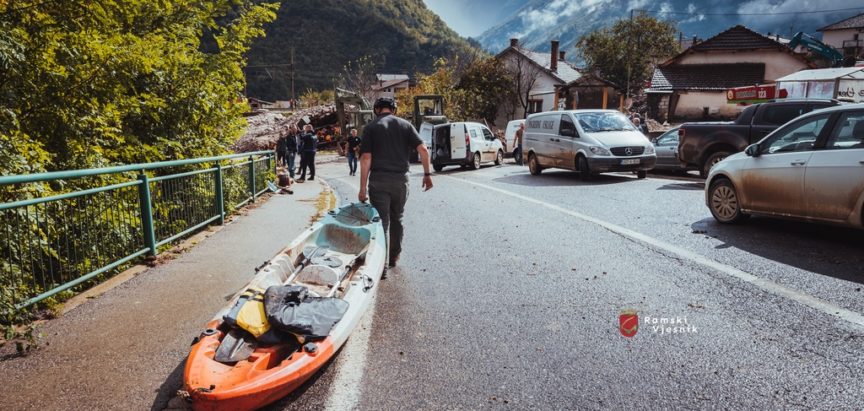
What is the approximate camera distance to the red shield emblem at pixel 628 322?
3.76 m

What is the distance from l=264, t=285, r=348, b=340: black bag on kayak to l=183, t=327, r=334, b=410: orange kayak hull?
118mm

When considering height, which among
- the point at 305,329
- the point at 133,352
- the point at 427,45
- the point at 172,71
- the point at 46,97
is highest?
the point at 427,45

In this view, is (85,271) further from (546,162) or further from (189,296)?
(546,162)

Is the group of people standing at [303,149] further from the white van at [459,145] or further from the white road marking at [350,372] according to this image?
the white road marking at [350,372]

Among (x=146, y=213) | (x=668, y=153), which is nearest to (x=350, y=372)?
(x=146, y=213)

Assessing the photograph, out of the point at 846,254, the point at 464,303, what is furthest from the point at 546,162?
the point at 464,303

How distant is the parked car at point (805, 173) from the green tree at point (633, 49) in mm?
52608

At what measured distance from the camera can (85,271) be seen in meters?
4.84

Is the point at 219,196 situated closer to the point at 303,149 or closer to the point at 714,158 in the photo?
the point at 303,149

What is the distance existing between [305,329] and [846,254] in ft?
19.2

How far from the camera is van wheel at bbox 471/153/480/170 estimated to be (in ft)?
64.1

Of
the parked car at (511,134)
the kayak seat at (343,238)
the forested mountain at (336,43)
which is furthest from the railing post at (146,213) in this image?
the forested mountain at (336,43)

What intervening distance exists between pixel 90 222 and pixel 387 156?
3031 millimetres

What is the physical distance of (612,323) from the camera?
3.93m
